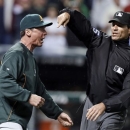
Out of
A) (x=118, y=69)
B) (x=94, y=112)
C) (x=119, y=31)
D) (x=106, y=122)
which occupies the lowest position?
(x=106, y=122)

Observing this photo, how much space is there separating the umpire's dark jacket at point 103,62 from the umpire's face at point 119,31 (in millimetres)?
70

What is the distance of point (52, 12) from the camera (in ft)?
42.0

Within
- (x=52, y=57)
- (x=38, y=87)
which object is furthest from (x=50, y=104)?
(x=52, y=57)

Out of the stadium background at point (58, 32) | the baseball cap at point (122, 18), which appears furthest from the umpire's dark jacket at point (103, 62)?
the stadium background at point (58, 32)

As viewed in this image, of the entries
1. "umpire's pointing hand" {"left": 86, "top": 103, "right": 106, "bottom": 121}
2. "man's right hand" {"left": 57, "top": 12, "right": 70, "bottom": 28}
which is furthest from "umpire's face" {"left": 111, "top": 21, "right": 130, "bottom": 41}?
"umpire's pointing hand" {"left": 86, "top": 103, "right": 106, "bottom": 121}

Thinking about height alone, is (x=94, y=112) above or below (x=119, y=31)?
below

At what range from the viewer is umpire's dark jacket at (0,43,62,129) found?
5.77 meters

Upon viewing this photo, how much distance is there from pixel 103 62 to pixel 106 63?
0.04 m

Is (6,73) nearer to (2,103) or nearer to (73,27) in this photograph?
(2,103)

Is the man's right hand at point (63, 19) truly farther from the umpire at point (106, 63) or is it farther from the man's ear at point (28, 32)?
the man's ear at point (28, 32)

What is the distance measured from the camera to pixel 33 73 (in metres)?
6.07

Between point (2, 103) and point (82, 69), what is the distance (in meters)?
7.37

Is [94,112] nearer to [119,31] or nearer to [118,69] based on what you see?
[118,69]

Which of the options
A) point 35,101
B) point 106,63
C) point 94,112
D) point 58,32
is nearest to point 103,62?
point 106,63
